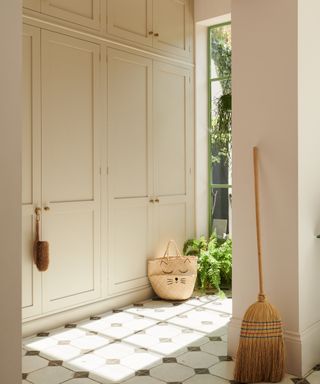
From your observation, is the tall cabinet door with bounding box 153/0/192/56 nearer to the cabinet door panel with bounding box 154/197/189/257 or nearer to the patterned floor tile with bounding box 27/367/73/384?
the cabinet door panel with bounding box 154/197/189/257

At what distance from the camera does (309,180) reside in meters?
2.80

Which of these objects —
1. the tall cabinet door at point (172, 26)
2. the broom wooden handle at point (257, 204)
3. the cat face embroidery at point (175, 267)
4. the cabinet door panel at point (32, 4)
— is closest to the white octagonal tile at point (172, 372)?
the broom wooden handle at point (257, 204)

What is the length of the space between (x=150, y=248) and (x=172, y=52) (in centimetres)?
189

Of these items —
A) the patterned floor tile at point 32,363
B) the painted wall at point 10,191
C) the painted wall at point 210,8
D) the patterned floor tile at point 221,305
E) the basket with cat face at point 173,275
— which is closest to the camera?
the painted wall at point 10,191

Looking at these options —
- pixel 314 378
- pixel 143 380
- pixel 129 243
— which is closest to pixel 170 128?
pixel 129 243

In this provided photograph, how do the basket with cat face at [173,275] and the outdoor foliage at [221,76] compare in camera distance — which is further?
the outdoor foliage at [221,76]

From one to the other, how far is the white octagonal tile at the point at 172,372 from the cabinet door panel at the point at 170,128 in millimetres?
1947

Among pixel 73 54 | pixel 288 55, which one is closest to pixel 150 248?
pixel 73 54

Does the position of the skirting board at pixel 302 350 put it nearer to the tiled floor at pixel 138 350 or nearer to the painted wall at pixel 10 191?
the tiled floor at pixel 138 350

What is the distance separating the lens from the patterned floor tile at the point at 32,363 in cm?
282

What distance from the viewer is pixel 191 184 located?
4.91 m

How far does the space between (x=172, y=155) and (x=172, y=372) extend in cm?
235

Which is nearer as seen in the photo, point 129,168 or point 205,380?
point 205,380

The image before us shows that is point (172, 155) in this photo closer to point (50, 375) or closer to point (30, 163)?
point (30, 163)
